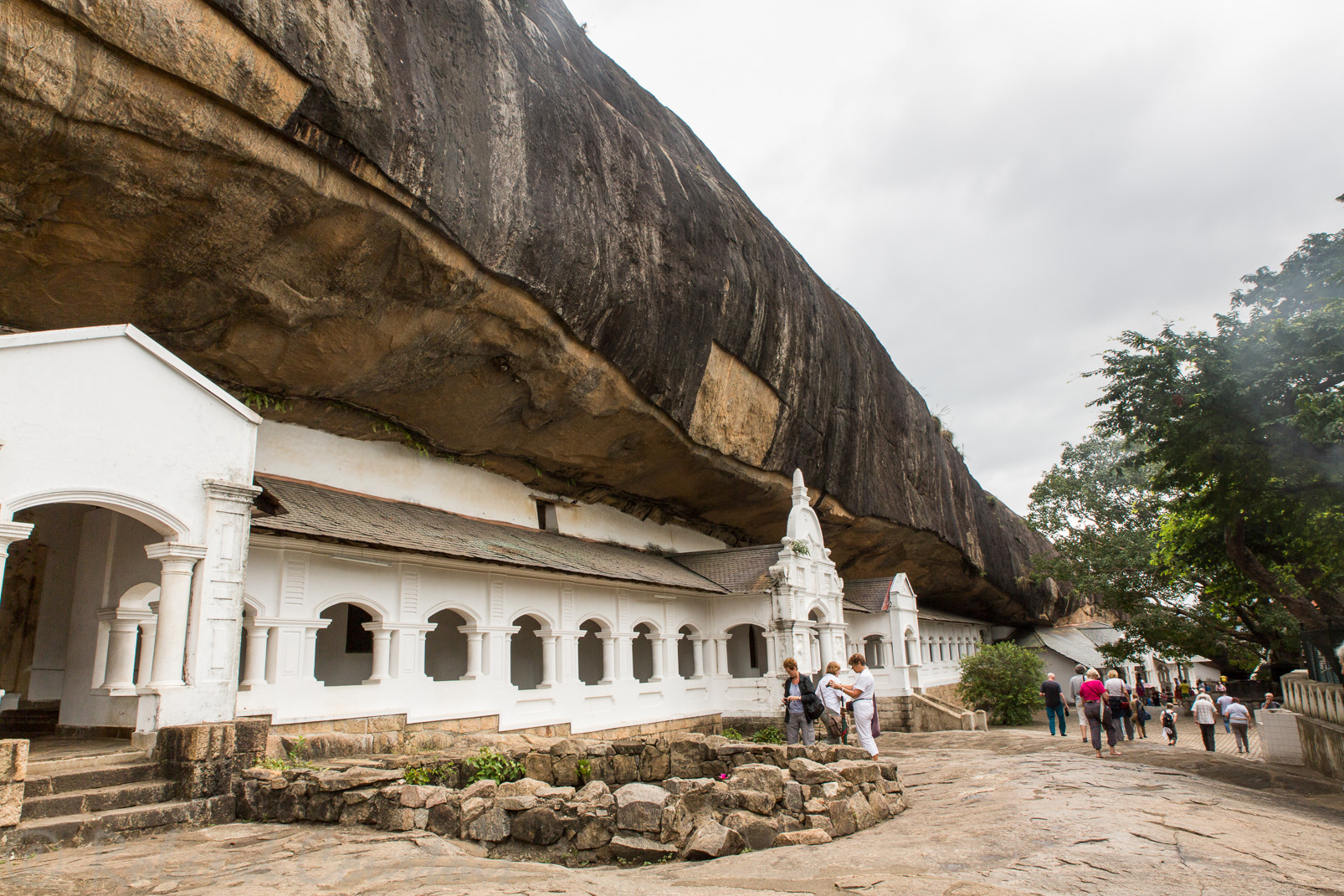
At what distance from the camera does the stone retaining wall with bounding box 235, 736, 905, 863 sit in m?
7.41

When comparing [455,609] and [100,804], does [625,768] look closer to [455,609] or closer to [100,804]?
[455,609]

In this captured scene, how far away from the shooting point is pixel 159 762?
26.4 ft

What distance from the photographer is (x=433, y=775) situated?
897cm

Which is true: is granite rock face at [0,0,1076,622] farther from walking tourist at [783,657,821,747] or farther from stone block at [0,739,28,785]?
walking tourist at [783,657,821,747]

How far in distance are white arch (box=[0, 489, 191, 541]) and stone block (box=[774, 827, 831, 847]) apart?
6.63 meters

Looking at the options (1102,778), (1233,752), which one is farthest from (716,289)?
(1233,752)

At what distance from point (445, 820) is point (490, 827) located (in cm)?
47

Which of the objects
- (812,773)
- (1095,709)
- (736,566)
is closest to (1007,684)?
(736,566)

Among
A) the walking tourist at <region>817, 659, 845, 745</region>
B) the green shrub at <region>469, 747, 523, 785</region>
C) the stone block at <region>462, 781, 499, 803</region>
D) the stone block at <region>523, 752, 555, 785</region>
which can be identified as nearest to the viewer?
the stone block at <region>462, 781, 499, 803</region>

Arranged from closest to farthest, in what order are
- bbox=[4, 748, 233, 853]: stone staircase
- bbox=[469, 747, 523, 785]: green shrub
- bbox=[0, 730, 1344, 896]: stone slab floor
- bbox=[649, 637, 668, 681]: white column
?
bbox=[0, 730, 1344, 896]: stone slab floor < bbox=[4, 748, 233, 853]: stone staircase < bbox=[469, 747, 523, 785]: green shrub < bbox=[649, 637, 668, 681]: white column

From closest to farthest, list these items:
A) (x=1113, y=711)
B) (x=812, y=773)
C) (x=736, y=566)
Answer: (x=812, y=773), (x=1113, y=711), (x=736, y=566)

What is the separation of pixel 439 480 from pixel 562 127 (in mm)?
6875

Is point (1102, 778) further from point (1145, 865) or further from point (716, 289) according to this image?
point (716, 289)

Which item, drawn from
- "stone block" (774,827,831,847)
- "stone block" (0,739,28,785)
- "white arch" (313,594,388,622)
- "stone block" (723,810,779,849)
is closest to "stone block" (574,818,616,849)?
"stone block" (723,810,779,849)
